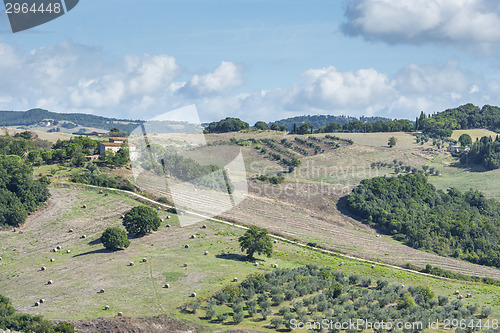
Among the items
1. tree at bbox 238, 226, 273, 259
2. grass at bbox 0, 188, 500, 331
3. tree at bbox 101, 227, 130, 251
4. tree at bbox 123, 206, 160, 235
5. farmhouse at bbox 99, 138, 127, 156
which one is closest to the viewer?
grass at bbox 0, 188, 500, 331

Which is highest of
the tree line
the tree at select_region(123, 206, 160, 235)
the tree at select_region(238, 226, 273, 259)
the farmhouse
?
the farmhouse

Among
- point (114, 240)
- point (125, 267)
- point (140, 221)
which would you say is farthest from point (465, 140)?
point (125, 267)

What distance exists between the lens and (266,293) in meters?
63.2

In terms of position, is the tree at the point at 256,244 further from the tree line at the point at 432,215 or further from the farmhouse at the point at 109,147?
the farmhouse at the point at 109,147

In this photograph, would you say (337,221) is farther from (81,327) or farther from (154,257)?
(81,327)

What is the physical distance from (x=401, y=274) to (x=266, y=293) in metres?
27.0

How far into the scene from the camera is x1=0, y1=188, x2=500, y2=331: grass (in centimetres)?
5938

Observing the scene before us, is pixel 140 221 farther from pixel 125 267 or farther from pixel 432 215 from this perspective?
pixel 432 215

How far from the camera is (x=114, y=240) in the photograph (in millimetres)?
78438

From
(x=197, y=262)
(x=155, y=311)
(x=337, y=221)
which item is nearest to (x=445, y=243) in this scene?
(x=337, y=221)

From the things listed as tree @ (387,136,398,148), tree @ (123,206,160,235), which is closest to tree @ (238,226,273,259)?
tree @ (123,206,160,235)

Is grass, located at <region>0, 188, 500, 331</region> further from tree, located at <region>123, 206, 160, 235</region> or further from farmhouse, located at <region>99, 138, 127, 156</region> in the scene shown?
farmhouse, located at <region>99, 138, 127, 156</region>

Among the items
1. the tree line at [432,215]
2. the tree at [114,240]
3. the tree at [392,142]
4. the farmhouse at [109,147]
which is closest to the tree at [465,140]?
the tree at [392,142]

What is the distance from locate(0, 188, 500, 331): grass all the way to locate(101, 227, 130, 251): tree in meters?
1.02
